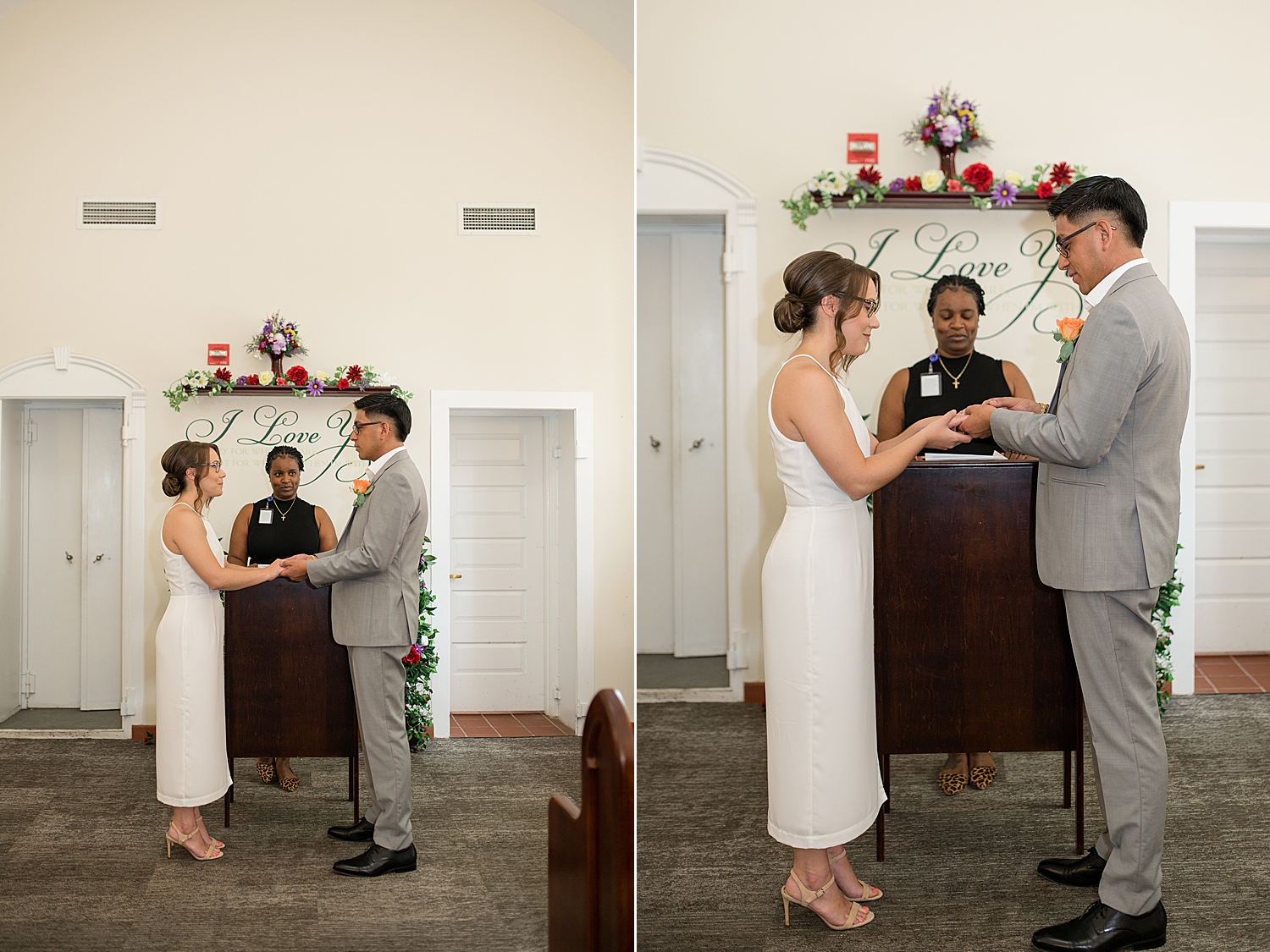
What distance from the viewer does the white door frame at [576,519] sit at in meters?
1.45

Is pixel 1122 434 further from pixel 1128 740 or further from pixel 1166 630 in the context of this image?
pixel 1166 630

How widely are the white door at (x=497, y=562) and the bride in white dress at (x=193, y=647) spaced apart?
1.11 ft

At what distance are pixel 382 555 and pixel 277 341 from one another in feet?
1.37

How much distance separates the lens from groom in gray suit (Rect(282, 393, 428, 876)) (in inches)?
56.1

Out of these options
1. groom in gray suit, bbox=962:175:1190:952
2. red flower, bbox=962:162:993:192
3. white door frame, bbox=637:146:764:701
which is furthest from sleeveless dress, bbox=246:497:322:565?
red flower, bbox=962:162:993:192

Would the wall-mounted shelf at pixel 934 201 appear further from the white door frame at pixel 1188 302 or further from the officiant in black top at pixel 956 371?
the officiant in black top at pixel 956 371

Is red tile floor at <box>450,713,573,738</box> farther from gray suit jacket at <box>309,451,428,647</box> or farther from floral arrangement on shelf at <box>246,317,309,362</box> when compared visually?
floral arrangement on shelf at <box>246,317,309,362</box>

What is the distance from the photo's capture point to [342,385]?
147 cm

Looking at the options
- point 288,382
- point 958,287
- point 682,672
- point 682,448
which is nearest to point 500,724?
point 288,382

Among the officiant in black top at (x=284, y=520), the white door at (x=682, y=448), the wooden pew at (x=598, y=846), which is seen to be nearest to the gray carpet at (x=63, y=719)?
the officiant in black top at (x=284, y=520)

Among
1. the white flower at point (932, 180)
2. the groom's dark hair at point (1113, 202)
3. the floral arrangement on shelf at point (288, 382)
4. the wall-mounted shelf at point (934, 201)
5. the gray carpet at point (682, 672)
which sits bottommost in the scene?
the gray carpet at point (682, 672)

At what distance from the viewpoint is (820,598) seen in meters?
1.74

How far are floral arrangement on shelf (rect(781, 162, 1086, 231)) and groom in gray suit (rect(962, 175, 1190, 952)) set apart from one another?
1.64 metres

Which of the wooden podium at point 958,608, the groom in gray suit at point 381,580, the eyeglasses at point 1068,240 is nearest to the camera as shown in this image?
the groom in gray suit at point 381,580
